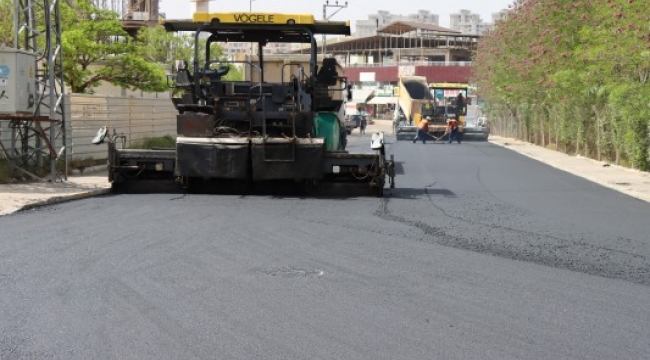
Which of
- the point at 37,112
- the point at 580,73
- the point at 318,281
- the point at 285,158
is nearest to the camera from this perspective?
the point at 318,281

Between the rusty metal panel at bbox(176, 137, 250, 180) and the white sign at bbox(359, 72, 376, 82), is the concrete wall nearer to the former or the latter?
the rusty metal panel at bbox(176, 137, 250, 180)

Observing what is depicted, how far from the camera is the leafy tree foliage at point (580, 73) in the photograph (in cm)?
2642

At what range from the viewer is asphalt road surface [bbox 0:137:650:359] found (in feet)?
22.4

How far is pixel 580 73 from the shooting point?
34000 mm

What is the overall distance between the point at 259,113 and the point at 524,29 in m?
31.6

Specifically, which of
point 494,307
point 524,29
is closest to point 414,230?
point 494,307

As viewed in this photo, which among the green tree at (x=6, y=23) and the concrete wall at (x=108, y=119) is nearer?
the concrete wall at (x=108, y=119)

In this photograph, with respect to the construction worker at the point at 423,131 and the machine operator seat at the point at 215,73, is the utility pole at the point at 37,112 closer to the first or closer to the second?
the machine operator seat at the point at 215,73

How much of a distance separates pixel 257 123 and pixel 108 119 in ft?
36.9

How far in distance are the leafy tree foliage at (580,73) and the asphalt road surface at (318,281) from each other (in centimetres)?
1124

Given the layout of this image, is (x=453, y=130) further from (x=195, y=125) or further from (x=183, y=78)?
(x=195, y=125)

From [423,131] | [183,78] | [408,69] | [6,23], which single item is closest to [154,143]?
[6,23]

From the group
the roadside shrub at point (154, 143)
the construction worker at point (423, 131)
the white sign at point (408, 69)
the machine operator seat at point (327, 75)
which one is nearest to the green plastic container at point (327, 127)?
the machine operator seat at point (327, 75)

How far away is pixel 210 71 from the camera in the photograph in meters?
17.8
